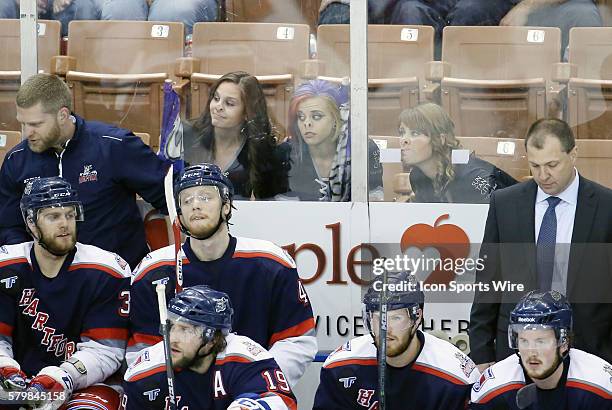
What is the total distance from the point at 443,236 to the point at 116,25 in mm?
1525

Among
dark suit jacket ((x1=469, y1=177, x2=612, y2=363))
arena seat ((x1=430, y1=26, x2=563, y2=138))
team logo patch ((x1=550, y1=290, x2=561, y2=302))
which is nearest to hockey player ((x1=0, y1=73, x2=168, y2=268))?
arena seat ((x1=430, y1=26, x2=563, y2=138))

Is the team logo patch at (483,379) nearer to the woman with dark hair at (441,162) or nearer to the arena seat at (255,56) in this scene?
the woman with dark hair at (441,162)

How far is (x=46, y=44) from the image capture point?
17.5 ft

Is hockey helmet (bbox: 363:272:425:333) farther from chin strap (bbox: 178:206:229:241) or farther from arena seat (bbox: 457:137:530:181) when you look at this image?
arena seat (bbox: 457:137:530:181)

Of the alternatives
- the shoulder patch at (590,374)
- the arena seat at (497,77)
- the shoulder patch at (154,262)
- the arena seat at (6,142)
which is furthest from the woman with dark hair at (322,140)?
the shoulder patch at (590,374)

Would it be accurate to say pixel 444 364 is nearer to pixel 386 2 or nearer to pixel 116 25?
pixel 386 2

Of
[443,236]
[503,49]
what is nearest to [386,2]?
[503,49]

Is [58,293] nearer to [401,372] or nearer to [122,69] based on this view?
[122,69]

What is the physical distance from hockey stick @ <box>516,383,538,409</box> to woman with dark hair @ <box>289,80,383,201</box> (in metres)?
1.18

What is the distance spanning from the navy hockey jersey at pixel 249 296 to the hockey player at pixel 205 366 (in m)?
0.33

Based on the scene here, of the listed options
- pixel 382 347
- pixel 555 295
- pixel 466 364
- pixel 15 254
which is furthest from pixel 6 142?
pixel 555 295

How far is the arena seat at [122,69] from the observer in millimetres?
5344

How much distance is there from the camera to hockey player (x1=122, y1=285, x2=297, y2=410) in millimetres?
4273

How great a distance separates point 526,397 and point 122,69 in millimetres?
2105
